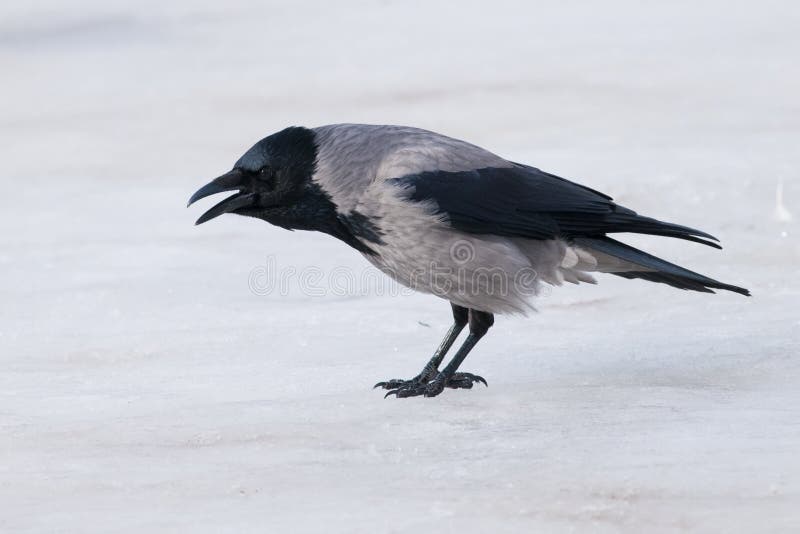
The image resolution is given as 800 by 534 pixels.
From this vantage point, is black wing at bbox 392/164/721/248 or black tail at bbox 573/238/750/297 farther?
black tail at bbox 573/238/750/297

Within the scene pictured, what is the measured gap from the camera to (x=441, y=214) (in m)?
5.62

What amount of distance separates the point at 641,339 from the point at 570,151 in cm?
445

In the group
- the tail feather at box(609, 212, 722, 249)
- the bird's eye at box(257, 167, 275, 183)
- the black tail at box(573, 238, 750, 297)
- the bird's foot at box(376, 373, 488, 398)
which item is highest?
the bird's eye at box(257, 167, 275, 183)

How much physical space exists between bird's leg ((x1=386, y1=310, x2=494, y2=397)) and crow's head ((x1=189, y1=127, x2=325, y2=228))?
2.95 ft

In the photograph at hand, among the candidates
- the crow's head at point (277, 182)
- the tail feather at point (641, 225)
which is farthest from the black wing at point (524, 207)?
the crow's head at point (277, 182)

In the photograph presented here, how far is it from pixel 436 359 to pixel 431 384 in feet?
0.78

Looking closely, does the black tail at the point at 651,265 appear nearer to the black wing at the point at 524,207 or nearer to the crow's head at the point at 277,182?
the black wing at the point at 524,207

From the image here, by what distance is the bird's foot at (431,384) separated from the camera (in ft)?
19.2

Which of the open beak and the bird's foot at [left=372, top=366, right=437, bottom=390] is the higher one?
the open beak

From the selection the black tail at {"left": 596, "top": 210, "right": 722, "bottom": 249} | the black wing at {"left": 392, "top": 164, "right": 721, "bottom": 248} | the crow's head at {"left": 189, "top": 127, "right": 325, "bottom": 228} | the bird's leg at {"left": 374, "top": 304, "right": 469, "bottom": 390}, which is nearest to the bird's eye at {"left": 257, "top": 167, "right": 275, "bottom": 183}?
the crow's head at {"left": 189, "top": 127, "right": 325, "bottom": 228}

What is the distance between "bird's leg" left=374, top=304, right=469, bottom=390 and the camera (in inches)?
232

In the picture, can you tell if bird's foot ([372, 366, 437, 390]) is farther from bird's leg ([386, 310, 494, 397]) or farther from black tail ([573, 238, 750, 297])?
black tail ([573, 238, 750, 297])

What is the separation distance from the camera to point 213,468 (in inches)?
185

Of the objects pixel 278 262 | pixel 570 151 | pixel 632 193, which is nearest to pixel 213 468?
pixel 278 262
